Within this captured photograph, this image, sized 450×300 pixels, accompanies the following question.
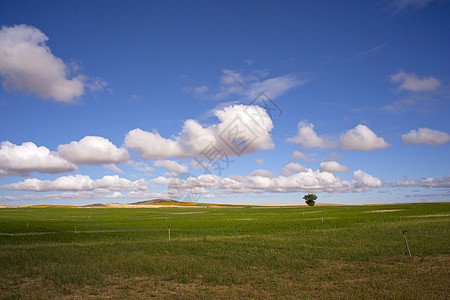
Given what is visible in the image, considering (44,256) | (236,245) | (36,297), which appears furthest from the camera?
(236,245)

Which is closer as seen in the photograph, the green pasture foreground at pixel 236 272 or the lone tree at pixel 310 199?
the green pasture foreground at pixel 236 272

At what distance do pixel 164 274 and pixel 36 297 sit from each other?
6.16 m

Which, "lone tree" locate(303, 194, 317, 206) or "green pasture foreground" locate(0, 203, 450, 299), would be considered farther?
"lone tree" locate(303, 194, 317, 206)

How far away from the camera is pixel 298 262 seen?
1988cm

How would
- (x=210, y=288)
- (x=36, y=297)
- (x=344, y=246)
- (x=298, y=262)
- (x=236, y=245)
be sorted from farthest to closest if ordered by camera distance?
(x=236, y=245), (x=344, y=246), (x=298, y=262), (x=210, y=288), (x=36, y=297)

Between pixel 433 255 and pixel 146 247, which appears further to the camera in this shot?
pixel 146 247

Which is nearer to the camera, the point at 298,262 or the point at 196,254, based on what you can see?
the point at 298,262

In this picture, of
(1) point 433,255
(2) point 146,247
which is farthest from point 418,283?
(2) point 146,247

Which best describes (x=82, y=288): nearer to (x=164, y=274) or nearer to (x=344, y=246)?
(x=164, y=274)

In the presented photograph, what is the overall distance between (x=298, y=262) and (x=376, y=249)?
8055 mm

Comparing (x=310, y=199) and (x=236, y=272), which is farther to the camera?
(x=310, y=199)

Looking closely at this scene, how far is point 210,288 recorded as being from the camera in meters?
14.7

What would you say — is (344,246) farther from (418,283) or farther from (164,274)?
(164,274)

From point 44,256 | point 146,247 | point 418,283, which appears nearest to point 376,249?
point 418,283
